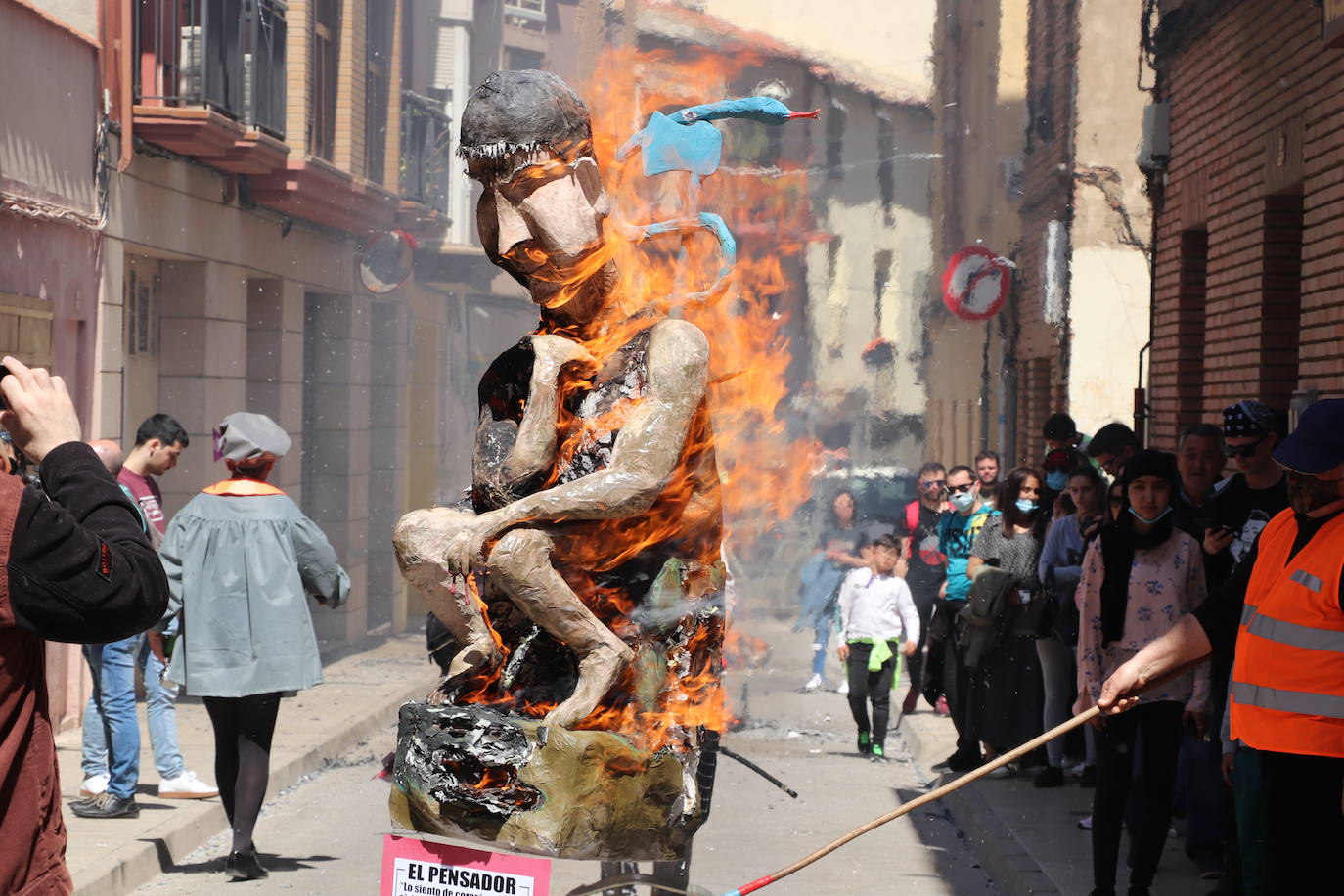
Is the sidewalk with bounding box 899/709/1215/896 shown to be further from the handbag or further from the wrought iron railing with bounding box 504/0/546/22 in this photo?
the wrought iron railing with bounding box 504/0/546/22

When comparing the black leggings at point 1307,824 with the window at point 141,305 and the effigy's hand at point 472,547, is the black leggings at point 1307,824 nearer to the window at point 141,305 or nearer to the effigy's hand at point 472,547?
the effigy's hand at point 472,547

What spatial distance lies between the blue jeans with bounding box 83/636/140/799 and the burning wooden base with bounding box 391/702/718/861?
179 inches

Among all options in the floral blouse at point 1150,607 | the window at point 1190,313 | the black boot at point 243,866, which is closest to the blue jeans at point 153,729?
the black boot at point 243,866

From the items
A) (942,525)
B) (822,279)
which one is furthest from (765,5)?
(942,525)

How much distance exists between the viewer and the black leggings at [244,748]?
7547 mm

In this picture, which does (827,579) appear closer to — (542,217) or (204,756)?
(204,756)

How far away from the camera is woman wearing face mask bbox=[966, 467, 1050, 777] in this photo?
1007cm

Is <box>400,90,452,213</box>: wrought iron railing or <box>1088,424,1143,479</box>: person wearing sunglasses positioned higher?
<box>400,90,452,213</box>: wrought iron railing

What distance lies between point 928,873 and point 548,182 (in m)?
5.29

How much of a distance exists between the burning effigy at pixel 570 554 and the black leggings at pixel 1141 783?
2862 mm

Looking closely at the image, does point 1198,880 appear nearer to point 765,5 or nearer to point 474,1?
point 765,5

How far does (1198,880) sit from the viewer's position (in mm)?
7578

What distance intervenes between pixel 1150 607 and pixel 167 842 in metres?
4.73

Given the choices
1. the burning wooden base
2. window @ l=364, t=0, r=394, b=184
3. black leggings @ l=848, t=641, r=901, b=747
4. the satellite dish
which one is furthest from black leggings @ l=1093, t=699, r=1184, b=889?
window @ l=364, t=0, r=394, b=184
